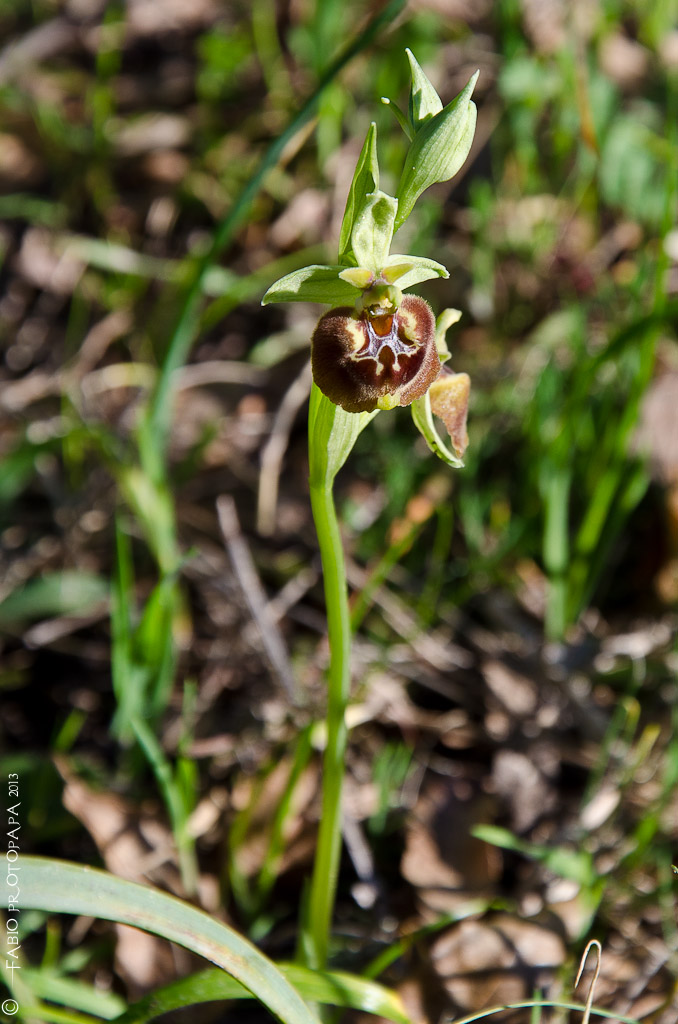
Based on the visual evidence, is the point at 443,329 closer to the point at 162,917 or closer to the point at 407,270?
the point at 407,270

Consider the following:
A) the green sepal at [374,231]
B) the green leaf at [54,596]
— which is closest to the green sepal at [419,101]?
the green sepal at [374,231]

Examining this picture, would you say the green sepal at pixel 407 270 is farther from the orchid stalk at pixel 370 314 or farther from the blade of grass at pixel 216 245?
the blade of grass at pixel 216 245

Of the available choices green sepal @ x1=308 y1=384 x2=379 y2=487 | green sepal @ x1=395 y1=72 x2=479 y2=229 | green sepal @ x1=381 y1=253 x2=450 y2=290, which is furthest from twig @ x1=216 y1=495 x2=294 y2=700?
green sepal @ x1=395 y1=72 x2=479 y2=229

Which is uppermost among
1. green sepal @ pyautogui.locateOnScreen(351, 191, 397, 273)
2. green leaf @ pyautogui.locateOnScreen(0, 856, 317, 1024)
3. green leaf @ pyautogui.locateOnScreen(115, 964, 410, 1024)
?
green sepal @ pyautogui.locateOnScreen(351, 191, 397, 273)

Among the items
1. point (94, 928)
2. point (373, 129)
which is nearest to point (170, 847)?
point (94, 928)

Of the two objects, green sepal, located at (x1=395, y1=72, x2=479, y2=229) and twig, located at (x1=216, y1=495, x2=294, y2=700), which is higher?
green sepal, located at (x1=395, y1=72, x2=479, y2=229)

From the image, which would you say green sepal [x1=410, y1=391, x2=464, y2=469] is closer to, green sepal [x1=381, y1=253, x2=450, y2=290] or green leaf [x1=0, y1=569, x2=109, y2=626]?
green sepal [x1=381, y1=253, x2=450, y2=290]

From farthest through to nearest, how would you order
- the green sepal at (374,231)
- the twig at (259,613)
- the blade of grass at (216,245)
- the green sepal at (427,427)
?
the twig at (259,613) → the blade of grass at (216,245) → the green sepal at (427,427) → the green sepal at (374,231)

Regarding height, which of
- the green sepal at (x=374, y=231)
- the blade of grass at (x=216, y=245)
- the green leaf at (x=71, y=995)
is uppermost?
the green sepal at (x=374, y=231)
